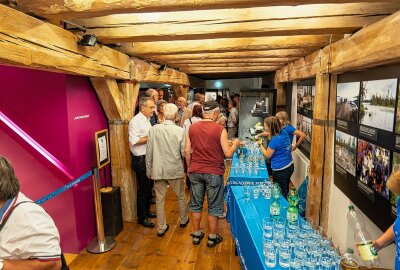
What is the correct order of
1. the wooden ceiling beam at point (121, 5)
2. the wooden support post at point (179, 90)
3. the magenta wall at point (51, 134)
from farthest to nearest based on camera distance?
the wooden support post at point (179, 90) < the magenta wall at point (51, 134) < the wooden ceiling beam at point (121, 5)

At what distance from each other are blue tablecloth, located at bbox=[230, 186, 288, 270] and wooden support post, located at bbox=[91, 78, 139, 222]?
167 cm

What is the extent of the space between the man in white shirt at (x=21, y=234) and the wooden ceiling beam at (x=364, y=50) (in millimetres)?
2335

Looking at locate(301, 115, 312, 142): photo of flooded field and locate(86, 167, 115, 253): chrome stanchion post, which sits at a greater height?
locate(301, 115, 312, 142): photo of flooded field

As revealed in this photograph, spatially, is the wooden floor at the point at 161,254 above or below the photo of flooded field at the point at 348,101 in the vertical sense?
below

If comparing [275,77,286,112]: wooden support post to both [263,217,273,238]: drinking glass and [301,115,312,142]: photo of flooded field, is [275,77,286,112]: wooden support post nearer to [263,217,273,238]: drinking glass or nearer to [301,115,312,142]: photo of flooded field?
[301,115,312,142]: photo of flooded field

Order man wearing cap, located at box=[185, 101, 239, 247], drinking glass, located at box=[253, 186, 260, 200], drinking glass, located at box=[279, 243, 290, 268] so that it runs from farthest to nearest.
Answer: man wearing cap, located at box=[185, 101, 239, 247]
drinking glass, located at box=[253, 186, 260, 200]
drinking glass, located at box=[279, 243, 290, 268]

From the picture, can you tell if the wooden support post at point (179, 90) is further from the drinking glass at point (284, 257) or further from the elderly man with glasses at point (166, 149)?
the drinking glass at point (284, 257)

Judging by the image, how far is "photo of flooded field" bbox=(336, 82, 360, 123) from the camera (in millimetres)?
3049

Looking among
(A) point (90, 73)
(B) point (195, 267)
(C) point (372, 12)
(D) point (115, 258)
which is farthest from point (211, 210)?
(C) point (372, 12)

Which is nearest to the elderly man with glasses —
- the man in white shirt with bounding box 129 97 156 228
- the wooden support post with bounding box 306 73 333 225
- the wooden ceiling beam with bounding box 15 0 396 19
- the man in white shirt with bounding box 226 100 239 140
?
the man in white shirt with bounding box 129 97 156 228

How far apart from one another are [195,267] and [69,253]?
5.12 feet

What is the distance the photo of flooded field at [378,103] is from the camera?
Answer: 2.37 metres

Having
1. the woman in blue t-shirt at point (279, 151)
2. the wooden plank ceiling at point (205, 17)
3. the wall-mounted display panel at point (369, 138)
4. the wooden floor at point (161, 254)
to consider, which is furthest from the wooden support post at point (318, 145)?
the wooden floor at point (161, 254)

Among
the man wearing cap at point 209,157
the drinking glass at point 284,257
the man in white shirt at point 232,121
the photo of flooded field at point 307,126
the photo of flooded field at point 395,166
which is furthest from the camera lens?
the man in white shirt at point 232,121
